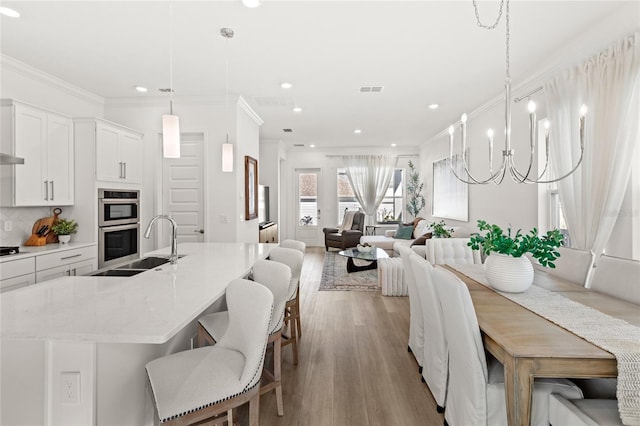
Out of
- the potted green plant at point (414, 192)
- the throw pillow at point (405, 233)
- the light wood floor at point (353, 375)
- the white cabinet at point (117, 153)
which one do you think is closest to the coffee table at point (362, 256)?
the light wood floor at point (353, 375)

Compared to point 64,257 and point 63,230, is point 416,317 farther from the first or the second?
point 63,230

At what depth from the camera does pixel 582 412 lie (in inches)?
52.4

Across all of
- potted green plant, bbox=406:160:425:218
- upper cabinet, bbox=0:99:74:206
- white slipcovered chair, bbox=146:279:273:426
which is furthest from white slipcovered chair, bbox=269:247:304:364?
potted green plant, bbox=406:160:425:218

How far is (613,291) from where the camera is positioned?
6.59 feet

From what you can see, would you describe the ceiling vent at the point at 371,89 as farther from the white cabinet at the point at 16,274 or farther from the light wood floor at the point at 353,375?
the white cabinet at the point at 16,274

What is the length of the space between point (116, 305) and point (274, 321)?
0.92m

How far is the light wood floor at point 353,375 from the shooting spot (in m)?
2.02

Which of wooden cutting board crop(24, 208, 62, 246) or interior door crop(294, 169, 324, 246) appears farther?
interior door crop(294, 169, 324, 246)

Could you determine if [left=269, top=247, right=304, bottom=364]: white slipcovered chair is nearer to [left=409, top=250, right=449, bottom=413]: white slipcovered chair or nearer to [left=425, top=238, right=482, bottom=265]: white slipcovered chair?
[left=409, top=250, right=449, bottom=413]: white slipcovered chair

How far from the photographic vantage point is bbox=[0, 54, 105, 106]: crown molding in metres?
3.26

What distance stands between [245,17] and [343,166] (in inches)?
252

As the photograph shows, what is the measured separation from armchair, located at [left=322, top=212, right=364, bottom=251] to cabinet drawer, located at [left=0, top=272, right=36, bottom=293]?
5780 mm

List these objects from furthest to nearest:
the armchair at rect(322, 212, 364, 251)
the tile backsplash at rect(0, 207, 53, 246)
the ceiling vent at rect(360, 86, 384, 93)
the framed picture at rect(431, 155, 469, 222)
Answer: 1. the armchair at rect(322, 212, 364, 251)
2. the framed picture at rect(431, 155, 469, 222)
3. the ceiling vent at rect(360, 86, 384, 93)
4. the tile backsplash at rect(0, 207, 53, 246)

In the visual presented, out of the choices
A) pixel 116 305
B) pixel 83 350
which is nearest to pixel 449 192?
pixel 116 305
